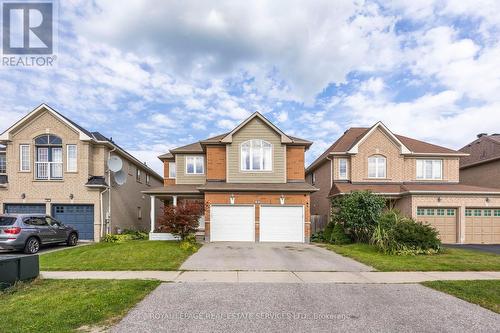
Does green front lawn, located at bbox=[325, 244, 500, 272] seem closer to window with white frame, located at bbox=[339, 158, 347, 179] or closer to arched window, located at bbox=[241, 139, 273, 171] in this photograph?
arched window, located at bbox=[241, 139, 273, 171]

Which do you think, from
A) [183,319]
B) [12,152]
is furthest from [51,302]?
[12,152]

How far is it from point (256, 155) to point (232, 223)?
Result: 4.56 m

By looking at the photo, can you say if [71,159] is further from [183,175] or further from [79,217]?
[183,175]

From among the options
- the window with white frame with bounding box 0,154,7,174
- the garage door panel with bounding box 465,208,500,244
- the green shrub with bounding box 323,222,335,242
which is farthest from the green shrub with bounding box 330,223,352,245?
the window with white frame with bounding box 0,154,7,174

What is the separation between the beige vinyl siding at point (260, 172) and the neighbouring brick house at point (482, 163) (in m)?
16.8

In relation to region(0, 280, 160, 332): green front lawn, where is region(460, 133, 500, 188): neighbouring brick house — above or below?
above

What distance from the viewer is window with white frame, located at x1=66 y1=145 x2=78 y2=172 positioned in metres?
19.6

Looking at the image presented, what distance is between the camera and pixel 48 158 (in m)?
19.7

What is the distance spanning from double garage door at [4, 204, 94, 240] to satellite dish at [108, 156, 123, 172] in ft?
9.03

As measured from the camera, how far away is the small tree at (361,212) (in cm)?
1764

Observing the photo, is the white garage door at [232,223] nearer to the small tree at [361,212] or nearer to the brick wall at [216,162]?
the brick wall at [216,162]

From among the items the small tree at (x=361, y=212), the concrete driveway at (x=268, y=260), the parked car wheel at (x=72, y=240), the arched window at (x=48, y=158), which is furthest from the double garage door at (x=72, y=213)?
the small tree at (x=361, y=212)

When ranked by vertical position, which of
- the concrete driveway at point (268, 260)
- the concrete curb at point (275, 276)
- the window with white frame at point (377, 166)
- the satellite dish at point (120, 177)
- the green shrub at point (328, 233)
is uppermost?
the window with white frame at point (377, 166)

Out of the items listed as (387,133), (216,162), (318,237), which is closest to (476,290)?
(318,237)
